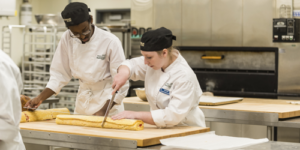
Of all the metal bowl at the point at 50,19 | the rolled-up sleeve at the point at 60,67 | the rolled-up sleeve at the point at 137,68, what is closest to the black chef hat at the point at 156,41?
the rolled-up sleeve at the point at 137,68

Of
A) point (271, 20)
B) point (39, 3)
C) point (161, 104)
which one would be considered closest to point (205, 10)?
point (271, 20)

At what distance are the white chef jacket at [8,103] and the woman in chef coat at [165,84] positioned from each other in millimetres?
690

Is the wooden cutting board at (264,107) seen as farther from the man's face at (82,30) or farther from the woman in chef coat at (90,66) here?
the man's face at (82,30)

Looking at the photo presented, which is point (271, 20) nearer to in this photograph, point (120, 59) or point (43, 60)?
point (120, 59)

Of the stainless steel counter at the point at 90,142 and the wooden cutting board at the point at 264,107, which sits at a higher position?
the stainless steel counter at the point at 90,142

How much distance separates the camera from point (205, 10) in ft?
16.0

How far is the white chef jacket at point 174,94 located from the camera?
192 cm

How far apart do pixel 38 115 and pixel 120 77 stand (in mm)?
591

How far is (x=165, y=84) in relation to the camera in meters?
2.01

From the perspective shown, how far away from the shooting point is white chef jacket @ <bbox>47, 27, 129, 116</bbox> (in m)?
2.36

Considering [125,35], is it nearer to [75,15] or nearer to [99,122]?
[75,15]

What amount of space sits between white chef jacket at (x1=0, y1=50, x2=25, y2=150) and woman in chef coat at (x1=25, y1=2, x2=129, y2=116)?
37.3 inches

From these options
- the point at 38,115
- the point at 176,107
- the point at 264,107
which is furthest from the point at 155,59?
the point at 264,107

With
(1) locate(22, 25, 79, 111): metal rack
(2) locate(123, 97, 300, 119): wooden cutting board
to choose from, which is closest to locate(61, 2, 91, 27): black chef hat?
(2) locate(123, 97, 300, 119): wooden cutting board
